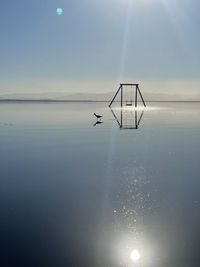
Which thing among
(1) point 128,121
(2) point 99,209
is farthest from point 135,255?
(1) point 128,121

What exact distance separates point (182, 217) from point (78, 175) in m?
10.0

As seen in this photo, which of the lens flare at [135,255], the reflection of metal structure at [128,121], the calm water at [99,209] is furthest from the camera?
the reflection of metal structure at [128,121]

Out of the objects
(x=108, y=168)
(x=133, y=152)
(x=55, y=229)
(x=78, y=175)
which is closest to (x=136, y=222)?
(x=55, y=229)

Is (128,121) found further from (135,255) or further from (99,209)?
(135,255)

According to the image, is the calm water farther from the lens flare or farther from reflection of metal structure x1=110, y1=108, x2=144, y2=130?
reflection of metal structure x1=110, y1=108, x2=144, y2=130

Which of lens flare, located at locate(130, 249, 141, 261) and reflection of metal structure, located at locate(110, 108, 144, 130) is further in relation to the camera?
reflection of metal structure, located at locate(110, 108, 144, 130)

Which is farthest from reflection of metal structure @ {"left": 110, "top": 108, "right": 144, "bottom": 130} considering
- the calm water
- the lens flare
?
the lens flare

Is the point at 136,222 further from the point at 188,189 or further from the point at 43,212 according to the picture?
the point at 188,189

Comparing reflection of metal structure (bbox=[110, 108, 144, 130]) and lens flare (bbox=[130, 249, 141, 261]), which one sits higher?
reflection of metal structure (bbox=[110, 108, 144, 130])

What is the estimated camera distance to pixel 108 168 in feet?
92.3

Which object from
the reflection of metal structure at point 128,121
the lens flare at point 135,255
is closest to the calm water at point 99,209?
the lens flare at point 135,255

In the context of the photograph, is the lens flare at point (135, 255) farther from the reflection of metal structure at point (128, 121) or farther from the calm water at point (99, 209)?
the reflection of metal structure at point (128, 121)

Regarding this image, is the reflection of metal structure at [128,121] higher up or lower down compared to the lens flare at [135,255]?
higher up

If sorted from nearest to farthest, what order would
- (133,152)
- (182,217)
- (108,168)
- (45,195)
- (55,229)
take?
(55,229)
(182,217)
(45,195)
(108,168)
(133,152)
